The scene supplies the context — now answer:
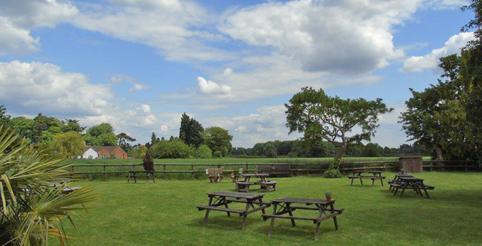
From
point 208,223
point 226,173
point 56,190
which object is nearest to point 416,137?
point 226,173

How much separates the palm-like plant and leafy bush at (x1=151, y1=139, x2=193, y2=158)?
3019 inches

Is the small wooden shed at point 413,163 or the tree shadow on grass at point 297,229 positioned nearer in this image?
the tree shadow on grass at point 297,229

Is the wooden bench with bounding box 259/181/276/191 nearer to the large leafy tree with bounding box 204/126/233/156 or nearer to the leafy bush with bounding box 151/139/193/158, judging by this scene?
the leafy bush with bounding box 151/139/193/158

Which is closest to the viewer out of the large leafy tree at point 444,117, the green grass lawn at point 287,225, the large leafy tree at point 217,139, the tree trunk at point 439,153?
the green grass lawn at point 287,225

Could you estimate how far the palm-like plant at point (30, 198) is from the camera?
4.63 m

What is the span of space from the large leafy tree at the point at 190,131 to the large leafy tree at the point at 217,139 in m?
6.36

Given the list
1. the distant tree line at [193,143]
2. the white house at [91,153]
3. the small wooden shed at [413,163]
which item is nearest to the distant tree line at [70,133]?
the white house at [91,153]

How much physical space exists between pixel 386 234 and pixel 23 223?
7.09m

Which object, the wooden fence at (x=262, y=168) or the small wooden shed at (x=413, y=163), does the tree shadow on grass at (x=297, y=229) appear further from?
the small wooden shed at (x=413, y=163)

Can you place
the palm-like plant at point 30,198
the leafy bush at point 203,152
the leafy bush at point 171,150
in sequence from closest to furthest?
1. the palm-like plant at point 30,198
2. the leafy bush at point 171,150
3. the leafy bush at point 203,152

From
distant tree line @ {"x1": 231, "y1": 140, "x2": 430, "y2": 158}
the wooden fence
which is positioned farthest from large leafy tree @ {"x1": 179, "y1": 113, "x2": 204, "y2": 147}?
the wooden fence

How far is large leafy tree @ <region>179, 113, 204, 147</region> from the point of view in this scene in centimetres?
9662

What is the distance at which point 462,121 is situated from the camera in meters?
29.5

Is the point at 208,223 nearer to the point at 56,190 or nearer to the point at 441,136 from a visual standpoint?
the point at 56,190
